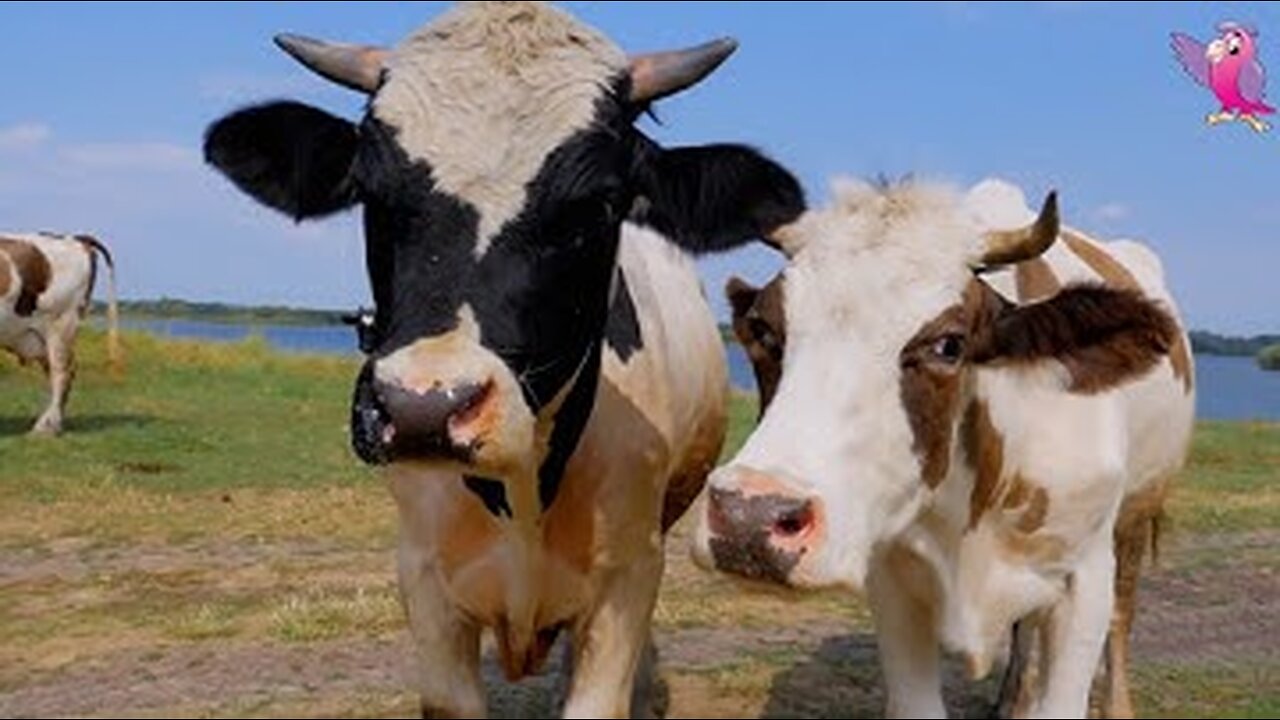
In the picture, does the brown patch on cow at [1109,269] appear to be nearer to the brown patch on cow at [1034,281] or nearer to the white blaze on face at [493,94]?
the brown patch on cow at [1034,281]

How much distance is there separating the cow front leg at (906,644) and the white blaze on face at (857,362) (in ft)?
2.70

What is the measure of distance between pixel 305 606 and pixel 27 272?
1243 cm

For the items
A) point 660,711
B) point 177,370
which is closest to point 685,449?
point 660,711

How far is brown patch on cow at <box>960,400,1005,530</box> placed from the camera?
513 centimetres

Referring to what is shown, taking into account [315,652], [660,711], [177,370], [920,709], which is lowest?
[177,370]

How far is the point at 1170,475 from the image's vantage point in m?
7.46

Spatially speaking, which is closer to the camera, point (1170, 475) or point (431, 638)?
point (431, 638)

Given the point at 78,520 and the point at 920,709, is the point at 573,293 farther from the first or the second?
the point at 78,520

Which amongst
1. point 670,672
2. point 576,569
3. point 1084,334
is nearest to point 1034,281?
point 1084,334

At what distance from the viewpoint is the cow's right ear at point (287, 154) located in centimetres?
534

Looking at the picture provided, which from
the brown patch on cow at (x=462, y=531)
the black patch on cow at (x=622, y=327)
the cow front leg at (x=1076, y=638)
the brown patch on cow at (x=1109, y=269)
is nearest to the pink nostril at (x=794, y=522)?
the brown patch on cow at (x=462, y=531)

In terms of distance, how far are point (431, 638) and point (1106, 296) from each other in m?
2.28

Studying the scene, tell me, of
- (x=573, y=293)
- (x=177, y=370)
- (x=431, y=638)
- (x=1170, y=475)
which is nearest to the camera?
(x=573, y=293)

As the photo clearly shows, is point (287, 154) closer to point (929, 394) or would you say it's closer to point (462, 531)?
point (462, 531)
